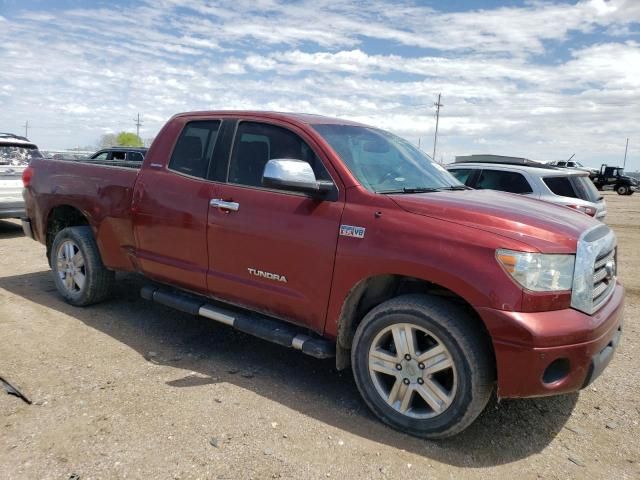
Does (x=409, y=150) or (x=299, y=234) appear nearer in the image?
(x=299, y=234)

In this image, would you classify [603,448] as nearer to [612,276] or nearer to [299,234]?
[612,276]

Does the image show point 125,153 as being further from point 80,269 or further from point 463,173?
point 80,269

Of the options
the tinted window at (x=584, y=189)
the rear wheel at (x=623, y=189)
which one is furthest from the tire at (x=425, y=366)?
the rear wheel at (x=623, y=189)

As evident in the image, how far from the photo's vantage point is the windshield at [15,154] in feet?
31.3

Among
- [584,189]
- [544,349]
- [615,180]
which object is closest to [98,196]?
[544,349]

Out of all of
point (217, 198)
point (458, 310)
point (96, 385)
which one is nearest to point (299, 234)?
point (217, 198)

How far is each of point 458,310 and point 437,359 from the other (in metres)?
0.30

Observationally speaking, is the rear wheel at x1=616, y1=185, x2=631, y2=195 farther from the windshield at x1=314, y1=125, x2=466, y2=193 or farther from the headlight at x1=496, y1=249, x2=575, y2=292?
the headlight at x1=496, y1=249, x2=575, y2=292

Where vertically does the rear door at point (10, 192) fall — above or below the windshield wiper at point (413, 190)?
below

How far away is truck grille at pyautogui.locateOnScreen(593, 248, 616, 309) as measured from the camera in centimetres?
311

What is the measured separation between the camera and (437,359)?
3.08m

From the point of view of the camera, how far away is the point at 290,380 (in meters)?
3.94

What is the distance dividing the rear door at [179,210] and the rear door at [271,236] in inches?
5.9

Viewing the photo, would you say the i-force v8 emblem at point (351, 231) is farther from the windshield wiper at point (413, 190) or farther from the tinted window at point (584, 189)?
the tinted window at point (584, 189)
